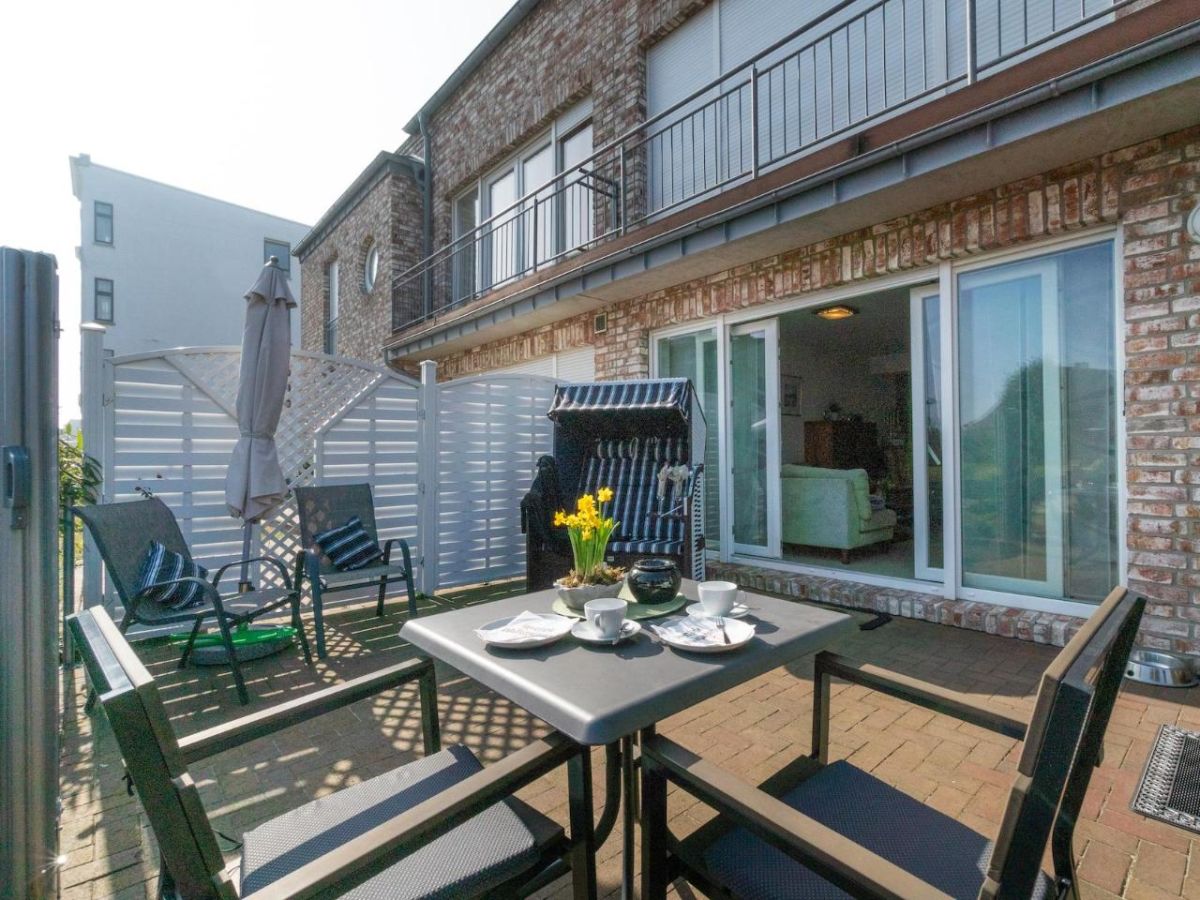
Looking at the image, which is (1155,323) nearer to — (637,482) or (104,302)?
(637,482)

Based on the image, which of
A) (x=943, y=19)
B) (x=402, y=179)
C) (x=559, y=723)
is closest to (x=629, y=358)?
(x=943, y=19)

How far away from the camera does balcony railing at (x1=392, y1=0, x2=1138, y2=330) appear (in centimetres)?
388

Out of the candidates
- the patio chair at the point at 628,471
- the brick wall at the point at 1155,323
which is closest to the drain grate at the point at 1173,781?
the brick wall at the point at 1155,323

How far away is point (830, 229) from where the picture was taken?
4.17 m

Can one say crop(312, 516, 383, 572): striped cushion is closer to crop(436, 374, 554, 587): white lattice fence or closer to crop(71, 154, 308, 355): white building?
crop(436, 374, 554, 587): white lattice fence

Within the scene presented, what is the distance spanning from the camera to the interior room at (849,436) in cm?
546

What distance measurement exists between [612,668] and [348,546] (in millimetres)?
3137

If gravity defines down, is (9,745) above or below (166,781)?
below

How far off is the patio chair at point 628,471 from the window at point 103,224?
19.2m

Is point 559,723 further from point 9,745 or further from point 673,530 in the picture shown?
point 673,530

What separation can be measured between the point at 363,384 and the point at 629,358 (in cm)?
244

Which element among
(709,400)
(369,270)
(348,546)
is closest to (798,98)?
(709,400)

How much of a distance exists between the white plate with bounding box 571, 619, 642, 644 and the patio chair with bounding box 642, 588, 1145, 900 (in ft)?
1.13

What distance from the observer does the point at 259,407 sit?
3.96m
